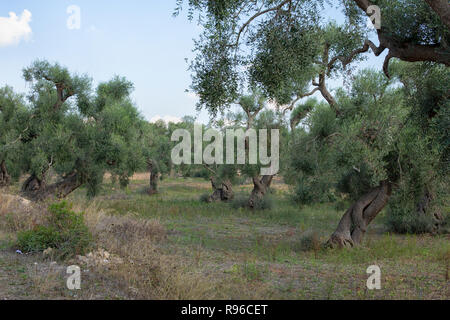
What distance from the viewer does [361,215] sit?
1197 cm

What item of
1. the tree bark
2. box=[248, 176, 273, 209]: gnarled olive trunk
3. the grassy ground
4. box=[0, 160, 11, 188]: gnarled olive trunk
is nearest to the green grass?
the grassy ground

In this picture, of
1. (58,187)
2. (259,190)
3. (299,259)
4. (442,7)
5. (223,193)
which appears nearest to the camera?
(442,7)

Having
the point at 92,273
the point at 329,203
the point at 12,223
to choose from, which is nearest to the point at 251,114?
the point at 329,203

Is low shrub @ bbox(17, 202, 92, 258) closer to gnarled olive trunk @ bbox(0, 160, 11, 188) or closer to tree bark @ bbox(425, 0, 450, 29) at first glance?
tree bark @ bbox(425, 0, 450, 29)

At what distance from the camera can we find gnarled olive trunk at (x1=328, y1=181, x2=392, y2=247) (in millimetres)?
11609

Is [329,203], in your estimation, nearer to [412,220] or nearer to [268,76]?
[412,220]

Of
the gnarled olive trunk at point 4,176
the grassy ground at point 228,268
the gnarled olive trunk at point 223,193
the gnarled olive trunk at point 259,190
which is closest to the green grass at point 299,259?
the grassy ground at point 228,268

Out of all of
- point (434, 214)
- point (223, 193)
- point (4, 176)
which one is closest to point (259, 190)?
point (223, 193)

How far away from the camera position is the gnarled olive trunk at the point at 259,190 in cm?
2389

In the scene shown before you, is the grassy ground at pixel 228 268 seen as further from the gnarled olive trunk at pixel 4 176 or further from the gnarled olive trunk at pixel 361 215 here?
the gnarled olive trunk at pixel 4 176

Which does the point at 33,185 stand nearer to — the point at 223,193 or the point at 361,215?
the point at 223,193

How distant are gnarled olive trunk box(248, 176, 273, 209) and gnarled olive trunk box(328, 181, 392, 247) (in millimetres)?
11798

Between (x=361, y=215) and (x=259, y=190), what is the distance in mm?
12674

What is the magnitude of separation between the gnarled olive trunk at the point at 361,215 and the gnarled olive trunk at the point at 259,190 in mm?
11798
